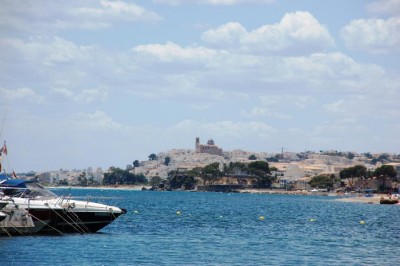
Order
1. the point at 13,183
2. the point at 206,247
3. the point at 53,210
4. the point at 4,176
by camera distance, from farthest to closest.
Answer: the point at 4,176, the point at 13,183, the point at 53,210, the point at 206,247

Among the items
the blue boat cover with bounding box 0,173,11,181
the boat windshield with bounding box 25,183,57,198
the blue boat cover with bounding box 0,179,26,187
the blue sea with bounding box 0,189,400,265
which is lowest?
the blue sea with bounding box 0,189,400,265

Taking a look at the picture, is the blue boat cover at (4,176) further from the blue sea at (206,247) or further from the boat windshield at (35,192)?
the blue sea at (206,247)

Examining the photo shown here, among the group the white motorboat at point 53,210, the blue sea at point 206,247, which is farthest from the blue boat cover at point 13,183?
the blue sea at point 206,247

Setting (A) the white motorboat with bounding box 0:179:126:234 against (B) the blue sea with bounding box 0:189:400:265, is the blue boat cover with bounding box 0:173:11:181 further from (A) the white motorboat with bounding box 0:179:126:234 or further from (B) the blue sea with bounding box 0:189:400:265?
(B) the blue sea with bounding box 0:189:400:265

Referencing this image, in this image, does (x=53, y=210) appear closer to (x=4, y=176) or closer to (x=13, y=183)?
(x=13, y=183)

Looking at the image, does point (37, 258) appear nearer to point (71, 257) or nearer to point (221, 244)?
point (71, 257)

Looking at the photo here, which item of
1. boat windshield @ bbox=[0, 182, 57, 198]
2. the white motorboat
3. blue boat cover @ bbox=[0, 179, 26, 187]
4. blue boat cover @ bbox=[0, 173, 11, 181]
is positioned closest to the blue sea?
the white motorboat

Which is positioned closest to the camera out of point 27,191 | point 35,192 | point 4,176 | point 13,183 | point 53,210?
point 53,210

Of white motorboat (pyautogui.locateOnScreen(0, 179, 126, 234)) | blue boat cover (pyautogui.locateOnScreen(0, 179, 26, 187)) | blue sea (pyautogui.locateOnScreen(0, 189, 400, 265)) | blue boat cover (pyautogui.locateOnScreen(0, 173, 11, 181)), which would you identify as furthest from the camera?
blue boat cover (pyautogui.locateOnScreen(0, 173, 11, 181))

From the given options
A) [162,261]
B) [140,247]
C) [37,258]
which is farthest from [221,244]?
[37,258]

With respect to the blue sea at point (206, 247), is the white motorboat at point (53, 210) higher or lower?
higher

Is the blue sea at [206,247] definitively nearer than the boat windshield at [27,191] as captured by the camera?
Yes

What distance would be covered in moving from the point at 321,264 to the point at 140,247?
14.7m

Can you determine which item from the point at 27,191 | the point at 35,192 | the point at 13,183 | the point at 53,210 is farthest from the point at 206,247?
the point at 13,183
